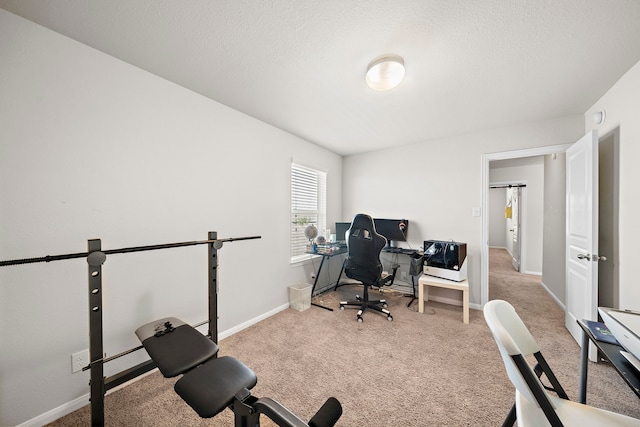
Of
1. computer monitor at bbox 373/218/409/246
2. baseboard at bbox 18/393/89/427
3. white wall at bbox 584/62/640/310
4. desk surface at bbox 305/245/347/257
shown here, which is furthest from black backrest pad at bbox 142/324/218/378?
white wall at bbox 584/62/640/310

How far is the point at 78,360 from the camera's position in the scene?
5.11ft

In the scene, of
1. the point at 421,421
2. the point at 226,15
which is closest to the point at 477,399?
the point at 421,421

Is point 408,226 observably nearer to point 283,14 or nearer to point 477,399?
point 477,399

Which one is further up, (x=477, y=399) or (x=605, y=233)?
(x=605, y=233)

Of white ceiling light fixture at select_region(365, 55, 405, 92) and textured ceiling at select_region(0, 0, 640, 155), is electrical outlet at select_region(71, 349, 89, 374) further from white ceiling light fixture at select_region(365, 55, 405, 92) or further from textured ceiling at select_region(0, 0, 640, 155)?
white ceiling light fixture at select_region(365, 55, 405, 92)

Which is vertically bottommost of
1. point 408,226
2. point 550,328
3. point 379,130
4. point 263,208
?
point 550,328

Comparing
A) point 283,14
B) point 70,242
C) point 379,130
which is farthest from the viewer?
point 379,130

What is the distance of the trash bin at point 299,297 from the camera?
3.10m

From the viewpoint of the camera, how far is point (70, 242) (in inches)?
60.6

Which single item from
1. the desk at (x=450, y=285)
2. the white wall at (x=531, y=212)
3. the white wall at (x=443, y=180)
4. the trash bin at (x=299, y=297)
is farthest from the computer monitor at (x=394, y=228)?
the white wall at (x=531, y=212)

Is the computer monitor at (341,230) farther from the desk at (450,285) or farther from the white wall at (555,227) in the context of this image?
the white wall at (555,227)

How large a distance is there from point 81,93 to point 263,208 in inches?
70.2

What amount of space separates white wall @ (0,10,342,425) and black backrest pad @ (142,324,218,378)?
1.80 feet

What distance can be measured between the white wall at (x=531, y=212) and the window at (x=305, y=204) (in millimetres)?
4411
